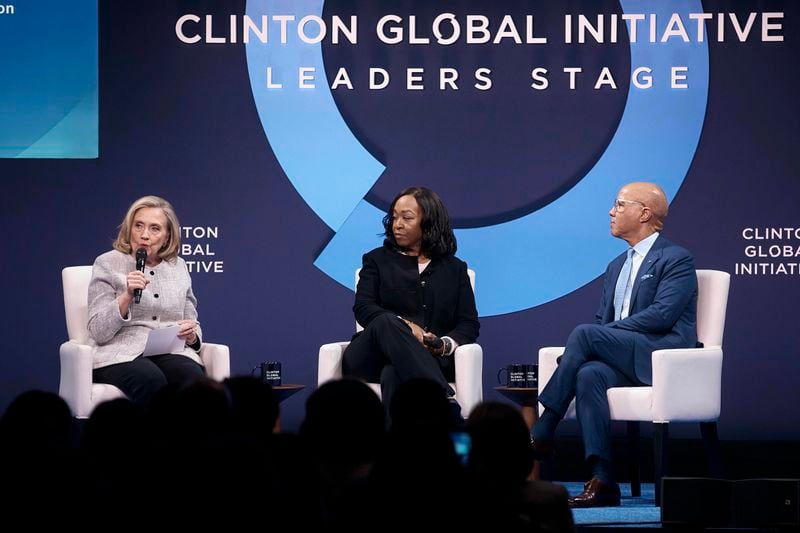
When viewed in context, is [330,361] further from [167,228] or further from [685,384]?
[685,384]

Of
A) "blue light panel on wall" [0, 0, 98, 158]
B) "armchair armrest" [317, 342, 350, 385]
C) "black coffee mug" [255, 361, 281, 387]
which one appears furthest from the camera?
"blue light panel on wall" [0, 0, 98, 158]

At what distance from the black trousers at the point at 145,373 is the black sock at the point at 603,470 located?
5.54 ft

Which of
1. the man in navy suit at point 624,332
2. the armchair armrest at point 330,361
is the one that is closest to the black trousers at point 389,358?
the armchair armrest at point 330,361

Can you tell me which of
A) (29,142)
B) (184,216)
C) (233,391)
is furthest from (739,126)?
(233,391)

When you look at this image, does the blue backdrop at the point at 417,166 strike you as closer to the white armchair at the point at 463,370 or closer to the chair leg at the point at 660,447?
the white armchair at the point at 463,370

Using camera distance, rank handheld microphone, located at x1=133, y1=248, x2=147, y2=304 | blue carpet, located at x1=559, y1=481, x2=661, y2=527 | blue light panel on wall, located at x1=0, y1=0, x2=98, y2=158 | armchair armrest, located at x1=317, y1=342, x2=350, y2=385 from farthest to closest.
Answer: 1. blue light panel on wall, located at x1=0, y1=0, x2=98, y2=158
2. armchair armrest, located at x1=317, y1=342, x2=350, y2=385
3. handheld microphone, located at x1=133, y1=248, x2=147, y2=304
4. blue carpet, located at x1=559, y1=481, x2=661, y2=527

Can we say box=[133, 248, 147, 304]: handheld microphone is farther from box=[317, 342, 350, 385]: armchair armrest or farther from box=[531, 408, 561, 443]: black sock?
box=[531, 408, 561, 443]: black sock

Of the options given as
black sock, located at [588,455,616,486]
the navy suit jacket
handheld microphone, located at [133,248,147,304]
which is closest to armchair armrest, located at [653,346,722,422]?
the navy suit jacket

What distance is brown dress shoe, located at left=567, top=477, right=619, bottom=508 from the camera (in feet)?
15.2

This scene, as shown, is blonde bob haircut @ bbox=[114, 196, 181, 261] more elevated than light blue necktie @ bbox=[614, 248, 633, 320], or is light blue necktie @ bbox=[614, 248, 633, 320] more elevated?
blonde bob haircut @ bbox=[114, 196, 181, 261]

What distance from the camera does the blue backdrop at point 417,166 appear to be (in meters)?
6.17

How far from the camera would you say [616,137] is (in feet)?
20.3

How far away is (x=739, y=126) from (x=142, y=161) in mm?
3260

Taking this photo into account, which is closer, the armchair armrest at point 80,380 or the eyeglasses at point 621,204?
the armchair armrest at point 80,380
